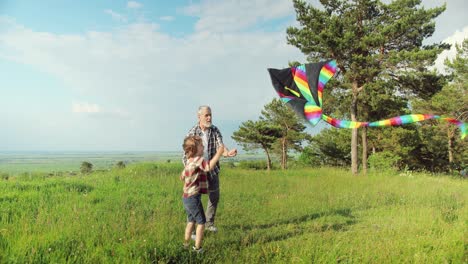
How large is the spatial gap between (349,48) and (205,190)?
54.2 ft

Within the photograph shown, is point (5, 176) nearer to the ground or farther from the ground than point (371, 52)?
nearer to the ground

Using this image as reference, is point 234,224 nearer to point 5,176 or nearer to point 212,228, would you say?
point 212,228

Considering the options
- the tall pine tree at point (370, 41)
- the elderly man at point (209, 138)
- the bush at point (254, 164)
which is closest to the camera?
the elderly man at point (209, 138)

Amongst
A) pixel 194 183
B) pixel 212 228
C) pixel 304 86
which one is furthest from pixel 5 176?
pixel 304 86

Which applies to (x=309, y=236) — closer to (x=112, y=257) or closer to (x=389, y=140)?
(x=112, y=257)

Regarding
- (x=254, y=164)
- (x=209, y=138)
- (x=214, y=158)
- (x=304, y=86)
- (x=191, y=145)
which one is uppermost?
(x=304, y=86)

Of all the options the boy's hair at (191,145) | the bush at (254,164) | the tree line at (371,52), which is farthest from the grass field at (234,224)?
the bush at (254,164)

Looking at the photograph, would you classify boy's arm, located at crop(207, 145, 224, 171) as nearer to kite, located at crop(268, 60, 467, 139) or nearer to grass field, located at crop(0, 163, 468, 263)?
grass field, located at crop(0, 163, 468, 263)

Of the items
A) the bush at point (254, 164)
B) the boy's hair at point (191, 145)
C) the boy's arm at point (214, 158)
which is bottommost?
the bush at point (254, 164)

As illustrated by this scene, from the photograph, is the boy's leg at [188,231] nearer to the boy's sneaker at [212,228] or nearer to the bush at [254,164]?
the boy's sneaker at [212,228]

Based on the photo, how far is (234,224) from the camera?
6191 mm

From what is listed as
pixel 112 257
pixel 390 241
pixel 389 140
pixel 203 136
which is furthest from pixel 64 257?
pixel 389 140

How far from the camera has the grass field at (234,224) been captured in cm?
419

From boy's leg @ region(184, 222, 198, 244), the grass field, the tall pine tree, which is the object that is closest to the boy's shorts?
boy's leg @ region(184, 222, 198, 244)
